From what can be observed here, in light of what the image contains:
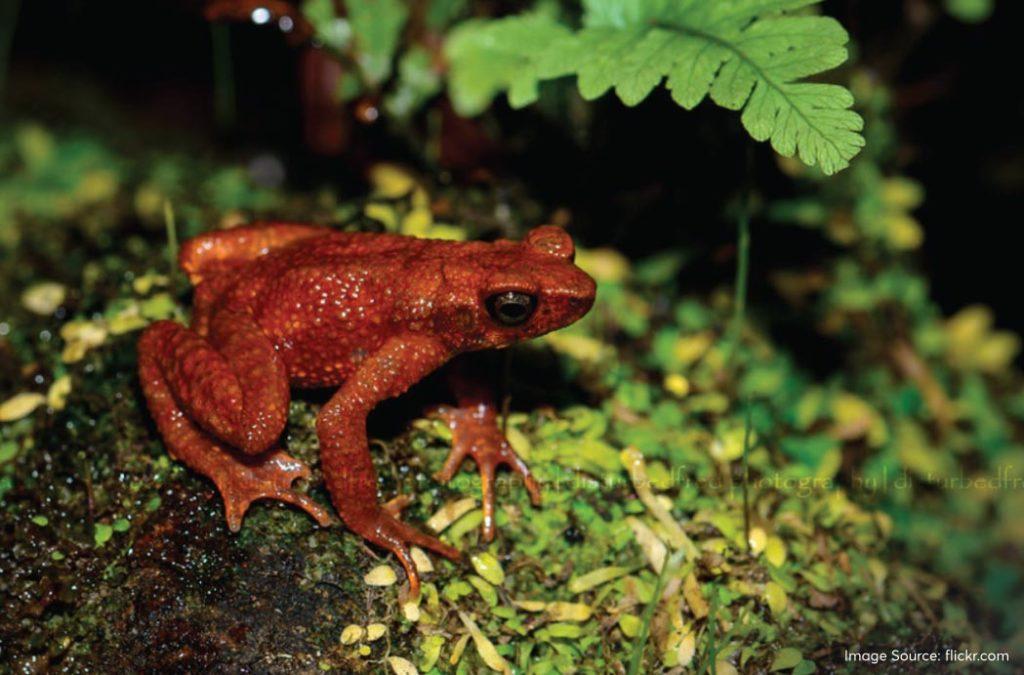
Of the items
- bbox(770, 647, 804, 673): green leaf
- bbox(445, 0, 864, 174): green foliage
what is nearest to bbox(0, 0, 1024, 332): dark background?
bbox(445, 0, 864, 174): green foliage

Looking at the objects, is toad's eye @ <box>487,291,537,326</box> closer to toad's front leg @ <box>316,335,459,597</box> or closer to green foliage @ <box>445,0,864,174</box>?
toad's front leg @ <box>316,335,459,597</box>

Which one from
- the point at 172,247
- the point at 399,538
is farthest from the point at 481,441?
Result: the point at 172,247

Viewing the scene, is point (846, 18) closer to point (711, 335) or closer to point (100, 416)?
point (711, 335)

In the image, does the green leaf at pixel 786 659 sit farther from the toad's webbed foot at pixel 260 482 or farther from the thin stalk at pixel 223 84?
the thin stalk at pixel 223 84

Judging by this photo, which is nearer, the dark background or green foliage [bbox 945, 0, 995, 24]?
the dark background

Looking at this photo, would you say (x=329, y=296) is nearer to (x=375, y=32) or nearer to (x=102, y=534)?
(x=102, y=534)

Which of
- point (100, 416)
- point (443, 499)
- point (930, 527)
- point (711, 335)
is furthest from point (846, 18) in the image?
point (100, 416)
